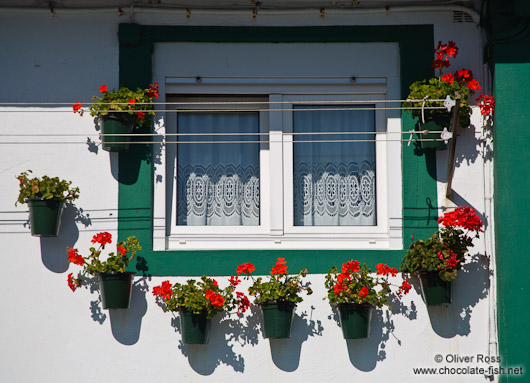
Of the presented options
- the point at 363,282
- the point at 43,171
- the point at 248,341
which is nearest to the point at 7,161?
the point at 43,171

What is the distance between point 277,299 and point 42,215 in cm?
191

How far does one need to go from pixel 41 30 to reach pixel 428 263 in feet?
11.9

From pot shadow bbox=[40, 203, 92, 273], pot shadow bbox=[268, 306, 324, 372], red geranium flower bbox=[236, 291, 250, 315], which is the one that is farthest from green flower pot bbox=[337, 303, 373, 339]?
pot shadow bbox=[40, 203, 92, 273]

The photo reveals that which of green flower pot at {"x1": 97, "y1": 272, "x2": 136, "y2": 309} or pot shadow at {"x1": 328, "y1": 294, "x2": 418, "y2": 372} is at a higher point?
green flower pot at {"x1": 97, "y1": 272, "x2": 136, "y2": 309}

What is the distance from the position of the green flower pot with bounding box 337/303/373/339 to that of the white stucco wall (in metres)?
0.18

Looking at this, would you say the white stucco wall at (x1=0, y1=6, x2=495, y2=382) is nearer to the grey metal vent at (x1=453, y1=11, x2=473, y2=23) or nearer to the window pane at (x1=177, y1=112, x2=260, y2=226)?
the window pane at (x1=177, y1=112, x2=260, y2=226)

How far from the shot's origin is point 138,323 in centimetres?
688

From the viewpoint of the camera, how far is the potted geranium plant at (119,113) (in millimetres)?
6977

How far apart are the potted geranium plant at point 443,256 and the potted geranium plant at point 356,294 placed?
17 centimetres

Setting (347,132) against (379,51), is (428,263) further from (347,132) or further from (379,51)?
(379,51)

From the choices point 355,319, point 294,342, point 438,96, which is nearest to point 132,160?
point 294,342

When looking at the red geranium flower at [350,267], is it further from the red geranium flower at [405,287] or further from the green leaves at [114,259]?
the green leaves at [114,259]

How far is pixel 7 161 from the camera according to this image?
7145 mm

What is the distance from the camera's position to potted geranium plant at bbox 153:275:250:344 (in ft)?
21.8
